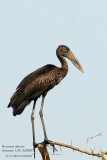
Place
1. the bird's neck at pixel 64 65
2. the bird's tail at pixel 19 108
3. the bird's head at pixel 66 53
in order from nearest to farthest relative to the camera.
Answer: the bird's tail at pixel 19 108 < the bird's neck at pixel 64 65 < the bird's head at pixel 66 53

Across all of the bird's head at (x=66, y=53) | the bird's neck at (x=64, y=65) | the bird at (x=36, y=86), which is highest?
the bird's head at (x=66, y=53)

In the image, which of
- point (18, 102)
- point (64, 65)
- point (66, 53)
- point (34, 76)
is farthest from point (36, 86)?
point (66, 53)

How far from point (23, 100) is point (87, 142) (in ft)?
12.1

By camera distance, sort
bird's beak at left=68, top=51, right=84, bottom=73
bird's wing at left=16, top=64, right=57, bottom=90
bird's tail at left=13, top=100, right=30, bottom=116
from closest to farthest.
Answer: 1. bird's tail at left=13, top=100, right=30, bottom=116
2. bird's wing at left=16, top=64, right=57, bottom=90
3. bird's beak at left=68, top=51, right=84, bottom=73

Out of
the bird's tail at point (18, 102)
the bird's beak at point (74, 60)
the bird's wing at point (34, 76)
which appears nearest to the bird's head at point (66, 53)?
the bird's beak at point (74, 60)

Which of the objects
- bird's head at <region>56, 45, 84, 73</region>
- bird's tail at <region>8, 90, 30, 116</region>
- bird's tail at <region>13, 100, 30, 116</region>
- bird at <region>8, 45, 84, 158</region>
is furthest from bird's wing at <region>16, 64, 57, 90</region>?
bird's head at <region>56, 45, 84, 73</region>

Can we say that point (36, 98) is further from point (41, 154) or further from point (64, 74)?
point (41, 154)

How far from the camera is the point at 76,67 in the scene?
12.1 meters

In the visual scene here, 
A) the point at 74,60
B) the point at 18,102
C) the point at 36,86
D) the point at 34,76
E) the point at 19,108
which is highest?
the point at 74,60

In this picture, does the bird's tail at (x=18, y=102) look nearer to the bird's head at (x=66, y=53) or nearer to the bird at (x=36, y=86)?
the bird at (x=36, y=86)

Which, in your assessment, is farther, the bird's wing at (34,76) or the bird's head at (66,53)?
the bird's head at (66,53)

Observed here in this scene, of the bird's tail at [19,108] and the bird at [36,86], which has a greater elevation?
the bird at [36,86]

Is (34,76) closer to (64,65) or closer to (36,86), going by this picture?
(36,86)

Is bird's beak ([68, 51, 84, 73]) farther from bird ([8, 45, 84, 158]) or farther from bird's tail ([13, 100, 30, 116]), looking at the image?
bird's tail ([13, 100, 30, 116])
